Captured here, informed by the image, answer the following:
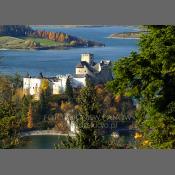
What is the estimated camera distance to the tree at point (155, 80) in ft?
31.1

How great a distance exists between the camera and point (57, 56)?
11727mm

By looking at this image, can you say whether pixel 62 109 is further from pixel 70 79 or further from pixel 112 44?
pixel 112 44

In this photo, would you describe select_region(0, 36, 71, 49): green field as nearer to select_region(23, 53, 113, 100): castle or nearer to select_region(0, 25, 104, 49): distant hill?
select_region(0, 25, 104, 49): distant hill

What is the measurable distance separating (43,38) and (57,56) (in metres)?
0.48

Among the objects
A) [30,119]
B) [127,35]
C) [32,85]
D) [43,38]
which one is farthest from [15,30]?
[127,35]

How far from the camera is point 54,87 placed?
1180 cm

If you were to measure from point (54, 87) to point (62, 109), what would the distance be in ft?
1.54

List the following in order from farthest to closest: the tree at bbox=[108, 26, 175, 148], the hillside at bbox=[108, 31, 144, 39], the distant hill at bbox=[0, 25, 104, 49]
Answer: the distant hill at bbox=[0, 25, 104, 49] → the hillside at bbox=[108, 31, 144, 39] → the tree at bbox=[108, 26, 175, 148]

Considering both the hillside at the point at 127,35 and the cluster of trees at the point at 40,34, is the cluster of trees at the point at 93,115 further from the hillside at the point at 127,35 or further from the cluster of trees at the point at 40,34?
the hillside at the point at 127,35

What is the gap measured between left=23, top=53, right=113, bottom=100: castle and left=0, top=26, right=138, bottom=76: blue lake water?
0.10 m

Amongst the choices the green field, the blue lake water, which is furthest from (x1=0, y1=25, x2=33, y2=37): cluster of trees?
the blue lake water

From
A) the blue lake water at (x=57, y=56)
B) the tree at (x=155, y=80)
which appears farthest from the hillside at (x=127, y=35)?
the tree at (x=155, y=80)

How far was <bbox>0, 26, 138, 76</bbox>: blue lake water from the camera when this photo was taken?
11492mm

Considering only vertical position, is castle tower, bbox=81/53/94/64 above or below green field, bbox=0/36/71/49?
below
